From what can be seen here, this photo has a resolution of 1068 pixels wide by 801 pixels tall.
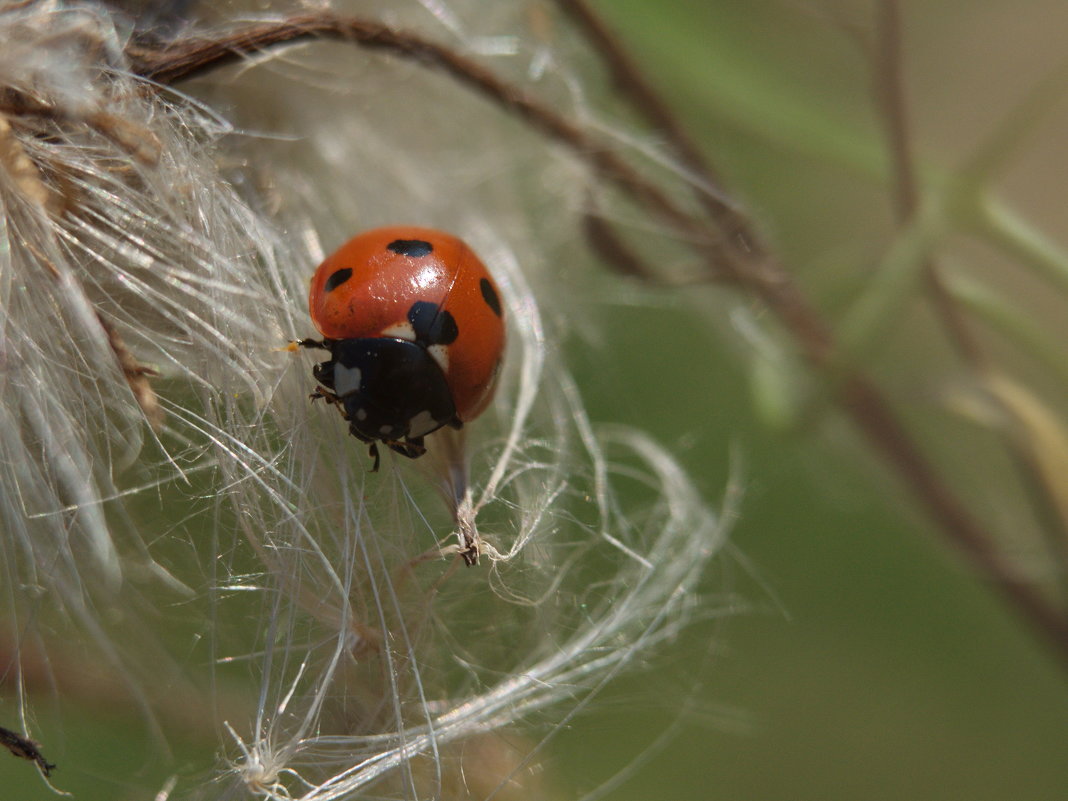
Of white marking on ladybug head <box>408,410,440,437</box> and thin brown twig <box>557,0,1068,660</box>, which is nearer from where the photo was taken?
white marking on ladybug head <box>408,410,440,437</box>

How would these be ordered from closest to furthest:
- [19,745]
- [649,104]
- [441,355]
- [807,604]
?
1. [19,745]
2. [441,355]
3. [649,104]
4. [807,604]

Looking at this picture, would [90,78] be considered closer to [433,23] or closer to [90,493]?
[90,493]

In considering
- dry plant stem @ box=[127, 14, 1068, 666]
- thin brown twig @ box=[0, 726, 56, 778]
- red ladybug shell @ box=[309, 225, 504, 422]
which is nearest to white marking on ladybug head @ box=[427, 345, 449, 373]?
red ladybug shell @ box=[309, 225, 504, 422]

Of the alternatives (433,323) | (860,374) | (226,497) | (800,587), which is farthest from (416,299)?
(800,587)

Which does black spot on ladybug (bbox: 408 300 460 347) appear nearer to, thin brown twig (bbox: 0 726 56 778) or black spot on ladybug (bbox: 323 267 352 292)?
black spot on ladybug (bbox: 323 267 352 292)

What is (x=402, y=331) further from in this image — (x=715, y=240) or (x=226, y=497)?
(x=715, y=240)

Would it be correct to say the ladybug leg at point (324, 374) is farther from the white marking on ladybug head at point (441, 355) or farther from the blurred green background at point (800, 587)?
the blurred green background at point (800, 587)

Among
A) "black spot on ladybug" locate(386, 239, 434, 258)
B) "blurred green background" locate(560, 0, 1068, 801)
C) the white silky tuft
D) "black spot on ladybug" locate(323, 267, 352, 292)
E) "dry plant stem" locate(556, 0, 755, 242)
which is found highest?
"dry plant stem" locate(556, 0, 755, 242)
